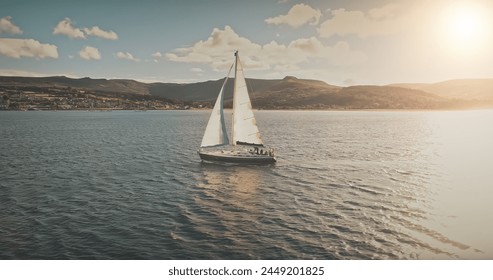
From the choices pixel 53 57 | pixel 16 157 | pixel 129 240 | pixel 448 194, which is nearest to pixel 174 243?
pixel 129 240

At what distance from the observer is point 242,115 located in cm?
4097

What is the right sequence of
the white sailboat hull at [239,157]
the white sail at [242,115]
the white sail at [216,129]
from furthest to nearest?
the white sail at [216,129], the white sailboat hull at [239,157], the white sail at [242,115]

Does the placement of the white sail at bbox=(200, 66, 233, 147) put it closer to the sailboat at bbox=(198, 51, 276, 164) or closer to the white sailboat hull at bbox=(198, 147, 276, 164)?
the sailboat at bbox=(198, 51, 276, 164)

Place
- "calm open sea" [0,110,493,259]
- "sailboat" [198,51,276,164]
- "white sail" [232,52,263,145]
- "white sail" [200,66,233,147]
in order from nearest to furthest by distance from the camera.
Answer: "calm open sea" [0,110,493,259] < "white sail" [232,52,263,145] < "sailboat" [198,51,276,164] < "white sail" [200,66,233,147]

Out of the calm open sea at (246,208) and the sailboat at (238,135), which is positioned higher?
the sailboat at (238,135)

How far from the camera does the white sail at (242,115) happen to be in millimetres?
38522

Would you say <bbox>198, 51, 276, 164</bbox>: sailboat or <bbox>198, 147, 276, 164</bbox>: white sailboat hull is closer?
<bbox>198, 51, 276, 164</bbox>: sailboat

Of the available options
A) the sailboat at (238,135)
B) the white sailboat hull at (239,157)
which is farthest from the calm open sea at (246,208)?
the sailboat at (238,135)

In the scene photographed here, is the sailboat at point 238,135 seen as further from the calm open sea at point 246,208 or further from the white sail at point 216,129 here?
the calm open sea at point 246,208

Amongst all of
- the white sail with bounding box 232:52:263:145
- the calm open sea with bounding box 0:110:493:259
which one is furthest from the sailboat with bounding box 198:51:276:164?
the calm open sea with bounding box 0:110:493:259

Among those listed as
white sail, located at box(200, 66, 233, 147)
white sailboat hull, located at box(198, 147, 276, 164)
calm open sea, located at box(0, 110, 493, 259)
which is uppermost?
white sail, located at box(200, 66, 233, 147)

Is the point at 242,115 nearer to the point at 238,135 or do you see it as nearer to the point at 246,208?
the point at 238,135

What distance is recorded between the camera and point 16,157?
159 feet

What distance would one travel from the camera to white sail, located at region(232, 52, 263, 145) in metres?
38.5
